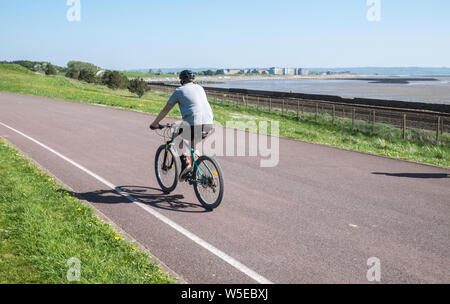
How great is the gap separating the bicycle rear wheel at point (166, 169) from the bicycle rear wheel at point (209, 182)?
66cm

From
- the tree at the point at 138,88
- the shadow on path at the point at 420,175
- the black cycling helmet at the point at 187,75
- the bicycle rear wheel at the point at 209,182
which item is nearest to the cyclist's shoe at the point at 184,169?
the bicycle rear wheel at the point at 209,182

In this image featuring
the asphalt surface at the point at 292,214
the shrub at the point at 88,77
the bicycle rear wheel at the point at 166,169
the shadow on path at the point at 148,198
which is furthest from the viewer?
the shrub at the point at 88,77

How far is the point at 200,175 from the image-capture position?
6.57 m

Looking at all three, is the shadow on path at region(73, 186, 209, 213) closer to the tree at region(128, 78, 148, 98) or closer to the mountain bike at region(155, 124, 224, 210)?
the mountain bike at region(155, 124, 224, 210)

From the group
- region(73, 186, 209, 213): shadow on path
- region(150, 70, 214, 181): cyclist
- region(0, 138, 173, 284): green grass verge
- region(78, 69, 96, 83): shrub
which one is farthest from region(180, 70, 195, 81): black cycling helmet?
region(78, 69, 96, 83): shrub

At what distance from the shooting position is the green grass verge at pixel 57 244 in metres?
4.25

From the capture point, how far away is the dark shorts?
21.1 feet

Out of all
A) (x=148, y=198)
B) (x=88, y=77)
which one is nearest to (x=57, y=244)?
(x=148, y=198)

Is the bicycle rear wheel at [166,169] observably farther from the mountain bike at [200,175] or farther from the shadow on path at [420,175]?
the shadow on path at [420,175]

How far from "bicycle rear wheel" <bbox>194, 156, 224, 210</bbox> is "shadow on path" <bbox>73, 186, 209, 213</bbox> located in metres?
0.17

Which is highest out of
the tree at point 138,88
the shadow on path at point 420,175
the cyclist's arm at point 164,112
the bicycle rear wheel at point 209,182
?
the tree at point 138,88

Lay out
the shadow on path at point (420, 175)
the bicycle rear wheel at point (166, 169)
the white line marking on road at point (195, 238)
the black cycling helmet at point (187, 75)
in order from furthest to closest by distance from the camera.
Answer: the shadow on path at point (420, 175) < the bicycle rear wheel at point (166, 169) < the black cycling helmet at point (187, 75) < the white line marking on road at point (195, 238)
